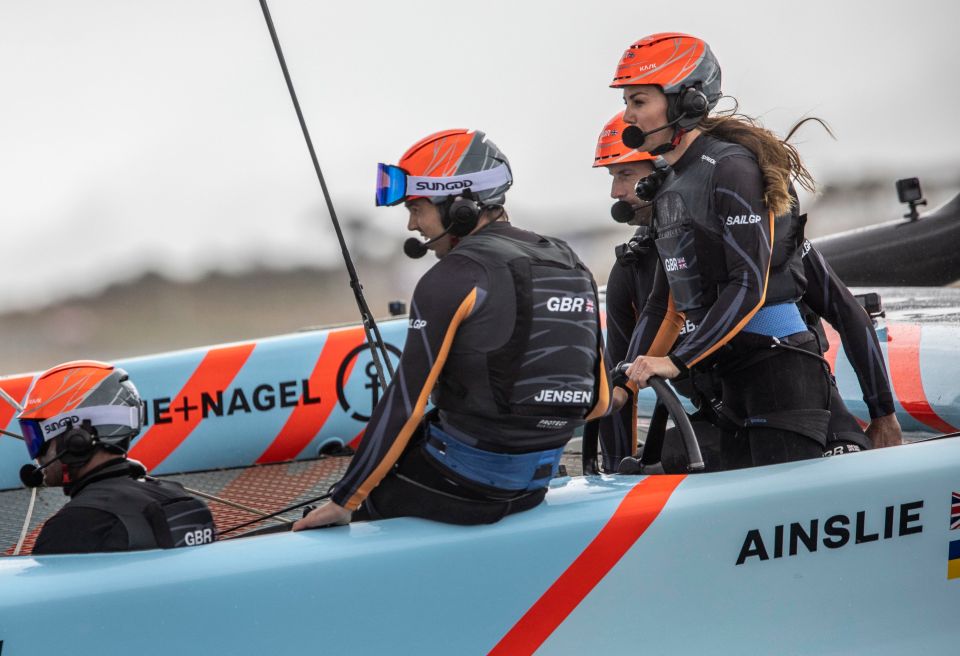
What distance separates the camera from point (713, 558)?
2.29 metres

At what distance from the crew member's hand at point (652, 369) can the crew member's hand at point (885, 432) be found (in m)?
0.66

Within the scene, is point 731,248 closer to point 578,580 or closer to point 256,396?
point 578,580

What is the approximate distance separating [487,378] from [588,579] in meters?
0.43

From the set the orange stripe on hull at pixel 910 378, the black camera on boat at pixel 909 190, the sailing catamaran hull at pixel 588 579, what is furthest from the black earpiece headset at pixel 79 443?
the black camera on boat at pixel 909 190

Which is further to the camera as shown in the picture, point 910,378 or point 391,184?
point 910,378

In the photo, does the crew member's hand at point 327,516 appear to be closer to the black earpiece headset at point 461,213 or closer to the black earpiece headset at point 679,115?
the black earpiece headset at point 461,213

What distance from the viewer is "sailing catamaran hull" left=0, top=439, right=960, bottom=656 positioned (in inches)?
80.6

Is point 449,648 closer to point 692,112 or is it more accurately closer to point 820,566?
point 820,566

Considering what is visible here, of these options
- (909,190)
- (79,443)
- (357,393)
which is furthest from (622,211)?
(909,190)

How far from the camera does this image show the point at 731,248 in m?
2.41

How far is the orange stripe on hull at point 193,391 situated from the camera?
4418 millimetres

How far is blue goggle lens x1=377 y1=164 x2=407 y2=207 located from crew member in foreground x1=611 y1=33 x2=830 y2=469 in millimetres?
533

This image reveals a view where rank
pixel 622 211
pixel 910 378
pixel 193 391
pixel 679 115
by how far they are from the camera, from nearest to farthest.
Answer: pixel 679 115 < pixel 622 211 < pixel 910 378 < pixel 193 391

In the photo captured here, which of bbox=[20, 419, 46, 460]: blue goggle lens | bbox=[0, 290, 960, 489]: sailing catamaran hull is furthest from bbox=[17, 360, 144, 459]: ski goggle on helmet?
bbox=[0, 290, 960, 489]: sailing catamaran hull
